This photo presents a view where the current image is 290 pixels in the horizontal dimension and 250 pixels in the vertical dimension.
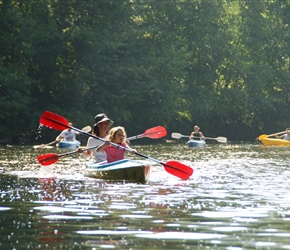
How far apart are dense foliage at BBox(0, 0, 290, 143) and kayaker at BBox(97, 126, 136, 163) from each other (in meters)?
21.7

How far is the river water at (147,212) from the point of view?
9164mm

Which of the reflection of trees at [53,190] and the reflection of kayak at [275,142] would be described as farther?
the reflection of kayak at [275,142]

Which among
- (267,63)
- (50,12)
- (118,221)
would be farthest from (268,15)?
(118,221)

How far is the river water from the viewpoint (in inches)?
361

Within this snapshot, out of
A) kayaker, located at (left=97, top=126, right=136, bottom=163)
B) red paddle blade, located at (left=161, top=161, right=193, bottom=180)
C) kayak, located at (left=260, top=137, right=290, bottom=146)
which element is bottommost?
kayak, located at (left=260, top=137, right=290, bottom=146)

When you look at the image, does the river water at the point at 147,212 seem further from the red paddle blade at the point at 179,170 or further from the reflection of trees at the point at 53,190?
the red paddle blade at the point at 179,170

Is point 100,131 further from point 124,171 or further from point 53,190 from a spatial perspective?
point 53,190

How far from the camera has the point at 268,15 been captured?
2601 inches

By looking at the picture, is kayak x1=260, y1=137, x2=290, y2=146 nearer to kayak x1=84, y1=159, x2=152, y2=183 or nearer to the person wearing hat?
the person wearing hat

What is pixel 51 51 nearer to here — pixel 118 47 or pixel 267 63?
pixel 118 47

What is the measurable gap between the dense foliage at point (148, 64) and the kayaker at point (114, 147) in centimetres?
2172

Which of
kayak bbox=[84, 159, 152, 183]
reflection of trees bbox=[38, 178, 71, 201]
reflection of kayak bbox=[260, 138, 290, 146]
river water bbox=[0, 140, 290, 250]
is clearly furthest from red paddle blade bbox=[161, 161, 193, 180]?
reflection of kayak bbox=[260, 138, 290, 146]

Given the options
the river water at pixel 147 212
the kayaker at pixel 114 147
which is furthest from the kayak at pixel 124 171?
the kayaker at pixel 114 147

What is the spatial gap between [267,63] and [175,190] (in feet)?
171
